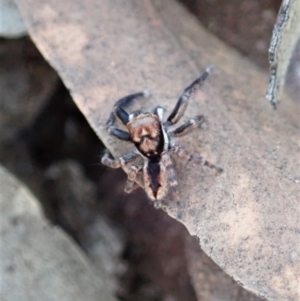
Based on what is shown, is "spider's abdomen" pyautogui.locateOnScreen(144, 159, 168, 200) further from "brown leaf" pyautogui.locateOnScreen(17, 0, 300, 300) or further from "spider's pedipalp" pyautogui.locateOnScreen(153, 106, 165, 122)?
"spider's pedipalp" pyautogui.locateOnScreen(153, 106, 165, 122)

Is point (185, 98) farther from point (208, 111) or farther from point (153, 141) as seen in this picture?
point (153, 141)

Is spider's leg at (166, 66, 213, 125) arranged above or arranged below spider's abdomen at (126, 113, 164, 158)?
above

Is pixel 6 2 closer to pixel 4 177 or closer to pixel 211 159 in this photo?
pixel 4 177

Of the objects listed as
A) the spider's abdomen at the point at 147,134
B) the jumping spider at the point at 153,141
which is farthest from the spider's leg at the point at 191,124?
the spider's abdomen at the point at 147,134

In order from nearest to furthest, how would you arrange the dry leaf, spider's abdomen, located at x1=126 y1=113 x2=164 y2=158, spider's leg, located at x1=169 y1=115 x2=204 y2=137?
the dry leaf → spider's leg, located at x1=169 y1=115 x2=204 y2=137 → spider's abdomen, located at x1=126 y1=113 x2=164 y2=158

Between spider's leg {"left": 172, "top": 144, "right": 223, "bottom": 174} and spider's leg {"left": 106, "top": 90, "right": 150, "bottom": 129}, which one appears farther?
spider's leg {"left": 106, "top": 90, "right": 150, "bottom": 129}

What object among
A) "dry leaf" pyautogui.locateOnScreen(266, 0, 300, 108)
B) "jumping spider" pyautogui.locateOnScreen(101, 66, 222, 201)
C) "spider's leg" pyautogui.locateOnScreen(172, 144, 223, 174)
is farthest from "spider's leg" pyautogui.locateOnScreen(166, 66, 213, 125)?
"dry leaf" pyautogui.locateOnScreen(266, 0, 300, 108)

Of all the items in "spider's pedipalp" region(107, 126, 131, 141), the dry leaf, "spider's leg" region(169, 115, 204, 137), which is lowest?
"spider's pedipalp" region(107, 126, 131, 141)
